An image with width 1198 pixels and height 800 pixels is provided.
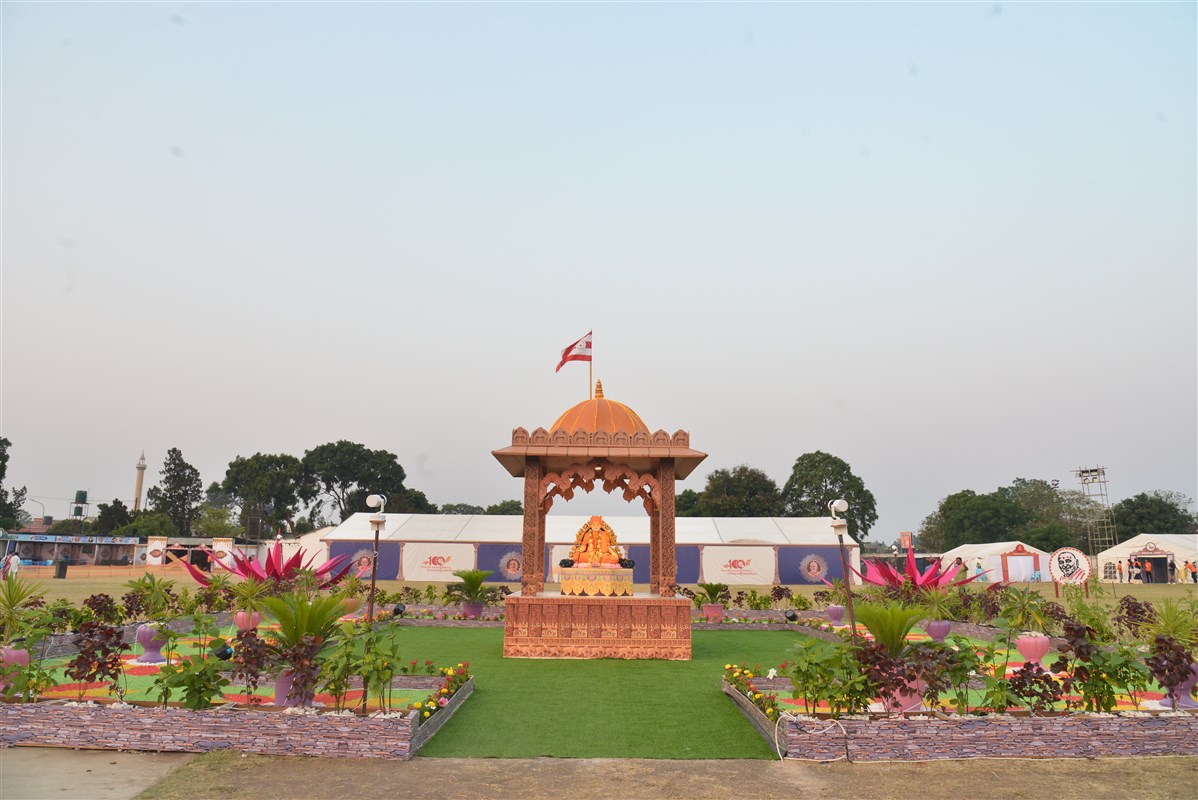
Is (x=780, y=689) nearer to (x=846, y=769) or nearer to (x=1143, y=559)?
(x=846, y=769)

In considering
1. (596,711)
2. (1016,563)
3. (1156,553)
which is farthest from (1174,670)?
(1156,553)

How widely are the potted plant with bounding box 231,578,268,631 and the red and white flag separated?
6123mm

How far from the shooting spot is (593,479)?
41.2 feet

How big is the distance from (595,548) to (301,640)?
697 centimetres

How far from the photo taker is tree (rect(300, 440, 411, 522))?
59656mm

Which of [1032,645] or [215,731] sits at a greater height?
[1032,645]

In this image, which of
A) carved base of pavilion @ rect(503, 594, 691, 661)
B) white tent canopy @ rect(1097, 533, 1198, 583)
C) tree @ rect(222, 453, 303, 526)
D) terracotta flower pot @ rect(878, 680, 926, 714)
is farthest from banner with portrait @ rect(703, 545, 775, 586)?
tree @ rect(222, 453, 303, 526)

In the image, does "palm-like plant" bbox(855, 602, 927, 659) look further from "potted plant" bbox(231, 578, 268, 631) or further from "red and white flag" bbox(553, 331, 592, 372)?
"potted plant" bbox(231, 578, 268, 631)

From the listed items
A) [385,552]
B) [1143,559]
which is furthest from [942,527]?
[385,552]

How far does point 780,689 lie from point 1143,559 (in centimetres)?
3529

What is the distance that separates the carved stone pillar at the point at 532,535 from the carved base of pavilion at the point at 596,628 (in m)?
0.30

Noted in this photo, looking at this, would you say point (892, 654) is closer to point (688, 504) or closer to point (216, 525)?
point (688, 504)

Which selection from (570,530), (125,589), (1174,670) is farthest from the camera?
(570,530)

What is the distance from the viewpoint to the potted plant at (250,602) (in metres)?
11.0
